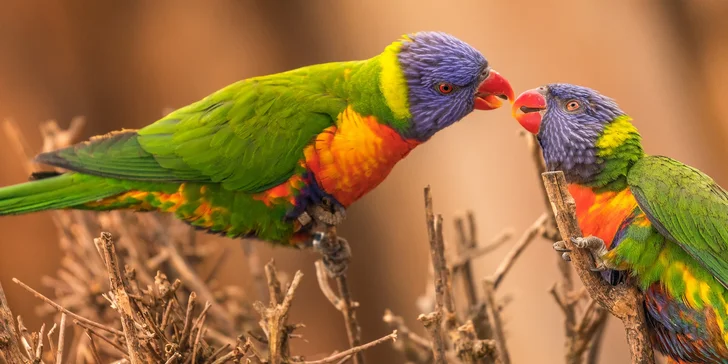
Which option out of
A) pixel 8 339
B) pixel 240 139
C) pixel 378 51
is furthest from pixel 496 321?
pixel 378 51

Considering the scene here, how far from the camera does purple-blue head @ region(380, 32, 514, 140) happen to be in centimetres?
172

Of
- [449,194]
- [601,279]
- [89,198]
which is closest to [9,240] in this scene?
[89,198]

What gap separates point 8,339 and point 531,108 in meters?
1.25

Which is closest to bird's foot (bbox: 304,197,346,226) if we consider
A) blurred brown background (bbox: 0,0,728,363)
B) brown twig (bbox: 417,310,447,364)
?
brown twig (bbox: 417,310,447,364)

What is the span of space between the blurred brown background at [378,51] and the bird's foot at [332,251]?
1570 mm

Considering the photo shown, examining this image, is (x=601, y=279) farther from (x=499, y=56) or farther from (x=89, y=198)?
(x=499, y=56)

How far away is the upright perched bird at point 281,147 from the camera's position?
1.74 metres

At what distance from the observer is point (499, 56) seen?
3145mm

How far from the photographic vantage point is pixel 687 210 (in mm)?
1377

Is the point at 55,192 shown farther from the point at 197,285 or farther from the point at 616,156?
the point at 616,156

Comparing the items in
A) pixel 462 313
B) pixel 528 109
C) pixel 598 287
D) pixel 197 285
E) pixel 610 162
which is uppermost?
pixel 528 109

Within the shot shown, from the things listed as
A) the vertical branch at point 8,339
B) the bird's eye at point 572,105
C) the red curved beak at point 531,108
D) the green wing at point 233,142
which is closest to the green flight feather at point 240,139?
the green wing at point 233,142

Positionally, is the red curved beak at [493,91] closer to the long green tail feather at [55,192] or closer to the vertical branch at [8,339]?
the long green tail feather at [55,192]

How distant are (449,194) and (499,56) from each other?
82 centimetres
